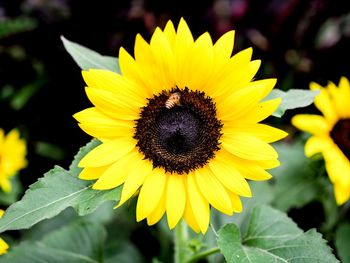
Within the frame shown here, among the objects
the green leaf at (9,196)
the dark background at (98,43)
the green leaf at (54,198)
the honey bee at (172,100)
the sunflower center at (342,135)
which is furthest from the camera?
the dark background at (98,43)

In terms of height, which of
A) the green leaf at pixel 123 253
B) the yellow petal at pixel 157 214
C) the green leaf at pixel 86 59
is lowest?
the green leaf at pixel 123 253

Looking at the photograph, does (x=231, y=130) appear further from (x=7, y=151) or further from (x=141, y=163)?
(x=7, y=151)

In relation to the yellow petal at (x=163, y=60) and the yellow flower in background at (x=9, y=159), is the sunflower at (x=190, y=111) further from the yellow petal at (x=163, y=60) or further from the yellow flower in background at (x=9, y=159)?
the yellow flower in background at (x=9, y=159)

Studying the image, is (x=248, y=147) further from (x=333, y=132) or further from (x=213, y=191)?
(x=333, y=132)

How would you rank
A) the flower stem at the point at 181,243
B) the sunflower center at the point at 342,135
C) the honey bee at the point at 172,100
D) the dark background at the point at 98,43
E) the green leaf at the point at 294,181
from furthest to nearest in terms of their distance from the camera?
the dark background at the point at 98,43 < the green leaf at the point at 294,181 < the sunflower center at the point at 342,135 < the flower stem at the point at 181,243 < the honey bee at the point at 172,100

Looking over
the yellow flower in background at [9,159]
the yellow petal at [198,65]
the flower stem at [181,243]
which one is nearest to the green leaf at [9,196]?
the yellow flower in background at [9,159]

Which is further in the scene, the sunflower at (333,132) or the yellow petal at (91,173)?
the sunflower at (333,132)
